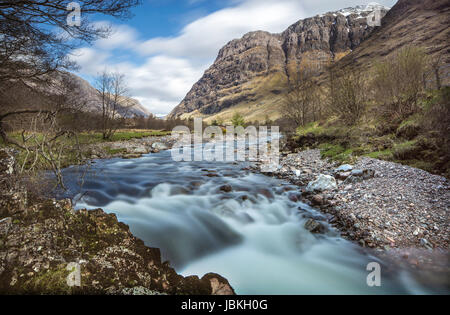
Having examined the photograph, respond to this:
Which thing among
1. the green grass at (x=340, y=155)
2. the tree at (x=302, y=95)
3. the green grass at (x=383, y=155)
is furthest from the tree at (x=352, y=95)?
the tree at (x=302, y=95)

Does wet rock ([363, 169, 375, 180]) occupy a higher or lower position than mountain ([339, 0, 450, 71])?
lower

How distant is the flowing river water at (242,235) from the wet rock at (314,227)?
0.42 feet

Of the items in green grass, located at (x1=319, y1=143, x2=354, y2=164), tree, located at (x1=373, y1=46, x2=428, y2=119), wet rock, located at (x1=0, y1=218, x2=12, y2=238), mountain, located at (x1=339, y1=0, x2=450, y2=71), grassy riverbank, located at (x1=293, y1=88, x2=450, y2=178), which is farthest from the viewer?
mountain, located at (x1=339, y1=0, x2=450, y2=71)

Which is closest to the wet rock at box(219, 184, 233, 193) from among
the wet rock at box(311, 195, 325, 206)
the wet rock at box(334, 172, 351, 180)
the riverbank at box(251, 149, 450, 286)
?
the riverbank at box(251, 149, 450, 286)

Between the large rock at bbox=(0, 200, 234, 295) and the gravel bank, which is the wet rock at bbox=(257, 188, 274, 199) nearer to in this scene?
the gravel bank

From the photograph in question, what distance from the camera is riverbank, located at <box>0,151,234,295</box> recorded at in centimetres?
217

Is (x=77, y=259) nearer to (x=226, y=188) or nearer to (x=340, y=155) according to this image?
(x=226, y=188)

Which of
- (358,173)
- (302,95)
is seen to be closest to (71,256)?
(358,173)

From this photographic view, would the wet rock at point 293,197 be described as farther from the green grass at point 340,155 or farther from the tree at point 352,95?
the tree at point 352,95

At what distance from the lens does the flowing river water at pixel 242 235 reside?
3.42m

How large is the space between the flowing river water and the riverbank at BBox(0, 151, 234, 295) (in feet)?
2.72

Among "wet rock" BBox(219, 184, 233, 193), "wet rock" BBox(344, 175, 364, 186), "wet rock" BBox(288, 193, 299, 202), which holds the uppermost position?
"wet rock" BBox(344, 175, 364, 186)

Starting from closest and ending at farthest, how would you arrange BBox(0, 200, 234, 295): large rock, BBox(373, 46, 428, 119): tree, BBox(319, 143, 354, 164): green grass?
BBox(0, 200, 234, 295): large rock → BBox(319, 143, 354, 164): green grass → BBox(373, 46, 428, 119): tree
